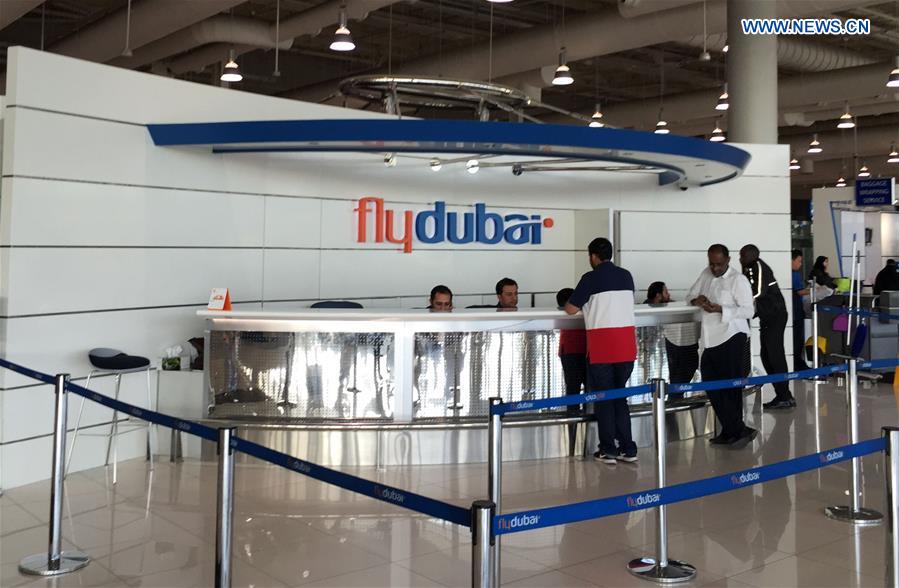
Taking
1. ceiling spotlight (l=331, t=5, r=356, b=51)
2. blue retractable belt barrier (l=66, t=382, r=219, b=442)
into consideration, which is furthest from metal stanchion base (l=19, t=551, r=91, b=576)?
ceiling spotlight (l=331, t=5, r=356, b=51)

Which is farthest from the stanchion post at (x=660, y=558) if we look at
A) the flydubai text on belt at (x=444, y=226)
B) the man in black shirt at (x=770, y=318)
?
the flydubai text on belt at (x=444, y=226)

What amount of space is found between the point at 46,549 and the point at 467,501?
7.49 feet

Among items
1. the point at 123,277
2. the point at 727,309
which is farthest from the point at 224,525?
the point at 727,309

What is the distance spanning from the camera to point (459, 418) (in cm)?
650

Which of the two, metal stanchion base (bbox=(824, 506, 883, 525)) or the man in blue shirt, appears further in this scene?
the man in blue shirt

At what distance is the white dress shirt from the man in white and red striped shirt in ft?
2.73

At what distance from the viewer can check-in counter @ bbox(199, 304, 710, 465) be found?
20.6 feet

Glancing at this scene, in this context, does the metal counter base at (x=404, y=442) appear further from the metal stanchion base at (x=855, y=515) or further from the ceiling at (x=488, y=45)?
the ceiling at (x=488, y=45)

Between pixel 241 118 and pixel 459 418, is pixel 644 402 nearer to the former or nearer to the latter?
pixel 459 418

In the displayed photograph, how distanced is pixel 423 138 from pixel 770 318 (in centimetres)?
385

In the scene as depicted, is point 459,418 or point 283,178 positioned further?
point 283,178

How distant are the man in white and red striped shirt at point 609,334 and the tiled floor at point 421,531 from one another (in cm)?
28

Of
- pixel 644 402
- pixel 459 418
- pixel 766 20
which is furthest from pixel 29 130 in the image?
pixel 766 20

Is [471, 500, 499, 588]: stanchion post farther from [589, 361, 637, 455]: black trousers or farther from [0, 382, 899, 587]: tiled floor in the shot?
[589, 361, 637, 455]: black trousers
